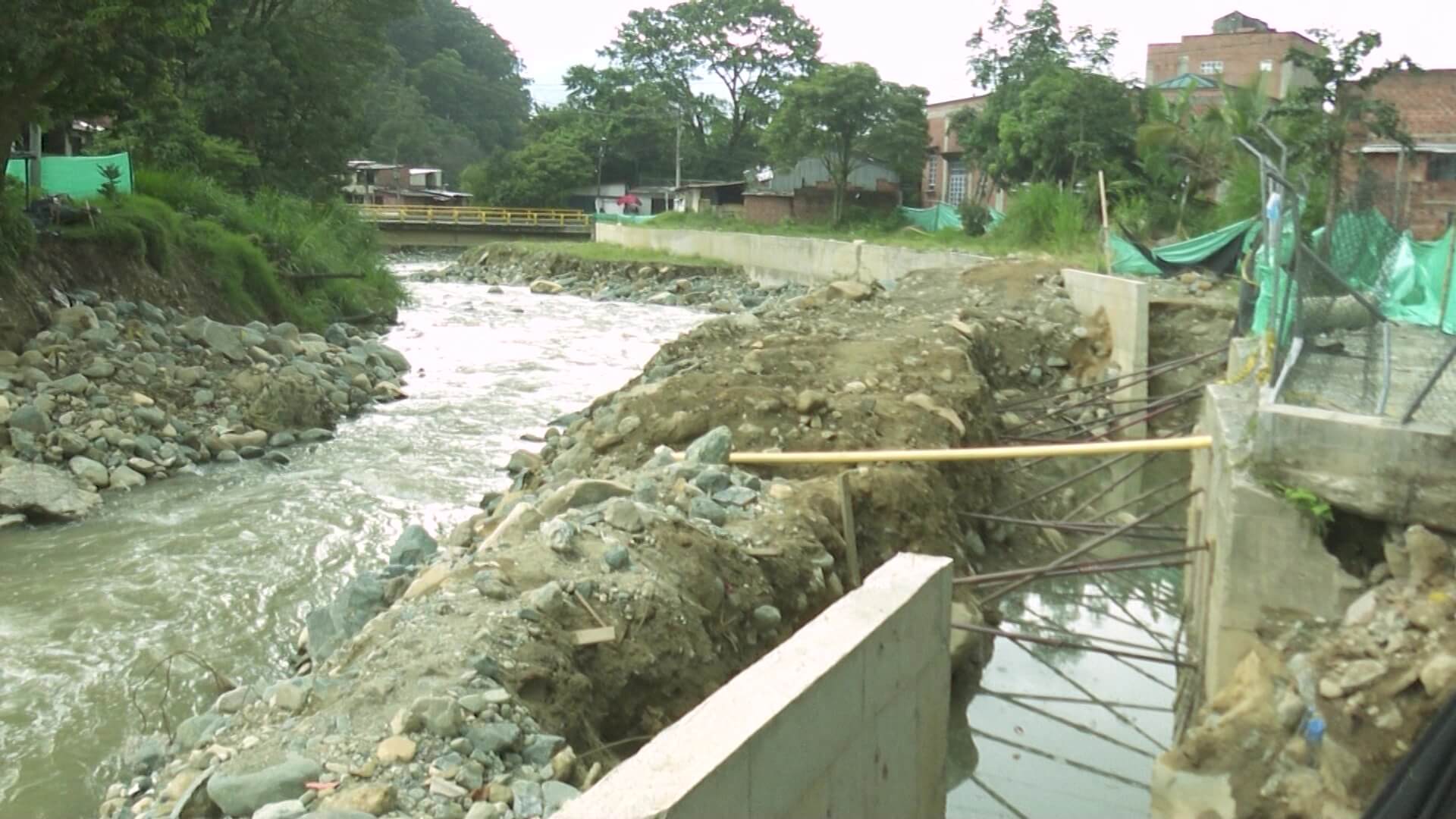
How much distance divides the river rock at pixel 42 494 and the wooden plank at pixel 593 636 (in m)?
7.95

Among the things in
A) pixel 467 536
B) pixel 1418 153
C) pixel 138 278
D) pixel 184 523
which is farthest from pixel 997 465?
pixel 1418 153

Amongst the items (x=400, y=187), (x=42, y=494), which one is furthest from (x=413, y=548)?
(x=400, y=187)

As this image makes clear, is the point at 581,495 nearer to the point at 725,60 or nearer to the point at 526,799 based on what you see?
the point at 526,799

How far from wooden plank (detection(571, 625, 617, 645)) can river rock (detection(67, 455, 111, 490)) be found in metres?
8.79

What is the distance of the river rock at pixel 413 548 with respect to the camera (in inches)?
334

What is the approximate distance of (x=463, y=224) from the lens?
2215 inches

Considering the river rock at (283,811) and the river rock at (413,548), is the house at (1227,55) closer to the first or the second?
the river rock at (413,548)

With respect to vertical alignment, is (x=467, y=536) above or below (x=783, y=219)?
below

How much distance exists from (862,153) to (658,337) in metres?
19.4

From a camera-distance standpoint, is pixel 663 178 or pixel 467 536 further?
pixel 663 178

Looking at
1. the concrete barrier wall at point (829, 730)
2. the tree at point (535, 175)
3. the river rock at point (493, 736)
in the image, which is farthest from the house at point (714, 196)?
the river rock at point (493, 736)

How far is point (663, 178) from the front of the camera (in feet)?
225

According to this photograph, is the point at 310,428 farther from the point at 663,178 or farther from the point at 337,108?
the point at 663,178

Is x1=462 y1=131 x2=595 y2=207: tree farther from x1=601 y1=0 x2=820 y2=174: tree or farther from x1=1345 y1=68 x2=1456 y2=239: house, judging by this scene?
x1=1345 y1=68 x2=1456 y2=239: house
